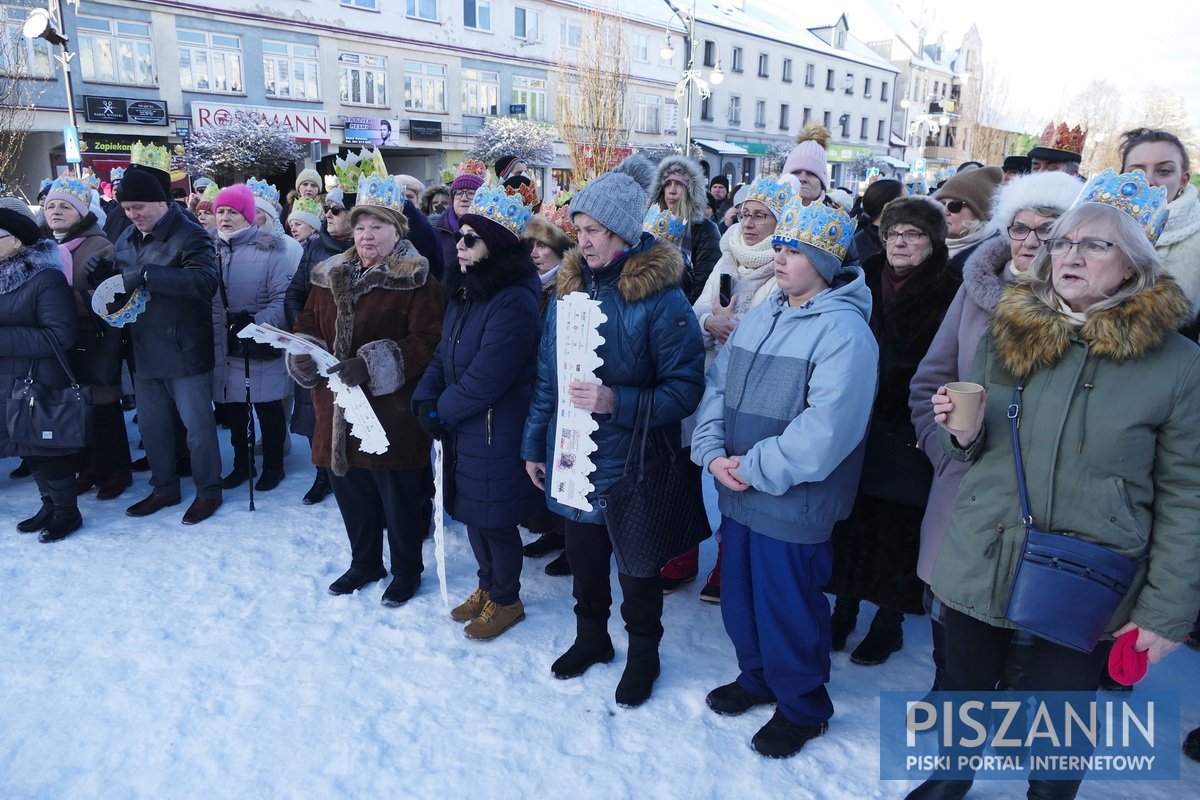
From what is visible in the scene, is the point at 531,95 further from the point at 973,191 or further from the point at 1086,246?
the point at 1086,246

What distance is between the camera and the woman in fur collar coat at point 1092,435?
189 centimetres

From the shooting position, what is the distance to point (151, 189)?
14.5 ft

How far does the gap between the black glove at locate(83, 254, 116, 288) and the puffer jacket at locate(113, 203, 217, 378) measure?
0.21 ft

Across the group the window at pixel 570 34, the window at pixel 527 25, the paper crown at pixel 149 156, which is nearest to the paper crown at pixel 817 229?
the paper crown at pixel 149 156

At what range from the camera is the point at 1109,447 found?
6.28 ft

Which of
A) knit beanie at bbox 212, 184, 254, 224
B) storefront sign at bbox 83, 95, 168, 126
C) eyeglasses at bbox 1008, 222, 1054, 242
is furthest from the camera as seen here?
storefront sign at bbox 83, 95, 168, 126

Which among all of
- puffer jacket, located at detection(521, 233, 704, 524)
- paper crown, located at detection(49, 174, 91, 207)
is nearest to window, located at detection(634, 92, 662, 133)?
paper crown, located at detection(49, 174, 91, 207)

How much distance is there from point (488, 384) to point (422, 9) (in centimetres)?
2674

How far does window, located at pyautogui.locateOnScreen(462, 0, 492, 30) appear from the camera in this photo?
2652 centimetres

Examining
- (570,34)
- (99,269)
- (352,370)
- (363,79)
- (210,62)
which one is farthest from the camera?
(570,34)

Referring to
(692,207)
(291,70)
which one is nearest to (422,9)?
(291,70)

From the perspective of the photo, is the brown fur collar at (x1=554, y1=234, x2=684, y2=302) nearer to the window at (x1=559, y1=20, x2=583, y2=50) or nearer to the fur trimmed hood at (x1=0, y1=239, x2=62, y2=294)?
the fur trimmed hood at (x1=0, y1=239, x2=62, y2=294)

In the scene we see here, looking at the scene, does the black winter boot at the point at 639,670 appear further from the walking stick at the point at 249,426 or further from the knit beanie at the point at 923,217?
the walking stick at the point at 249,426

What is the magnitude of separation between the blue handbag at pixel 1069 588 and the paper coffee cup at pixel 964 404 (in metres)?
0.37
